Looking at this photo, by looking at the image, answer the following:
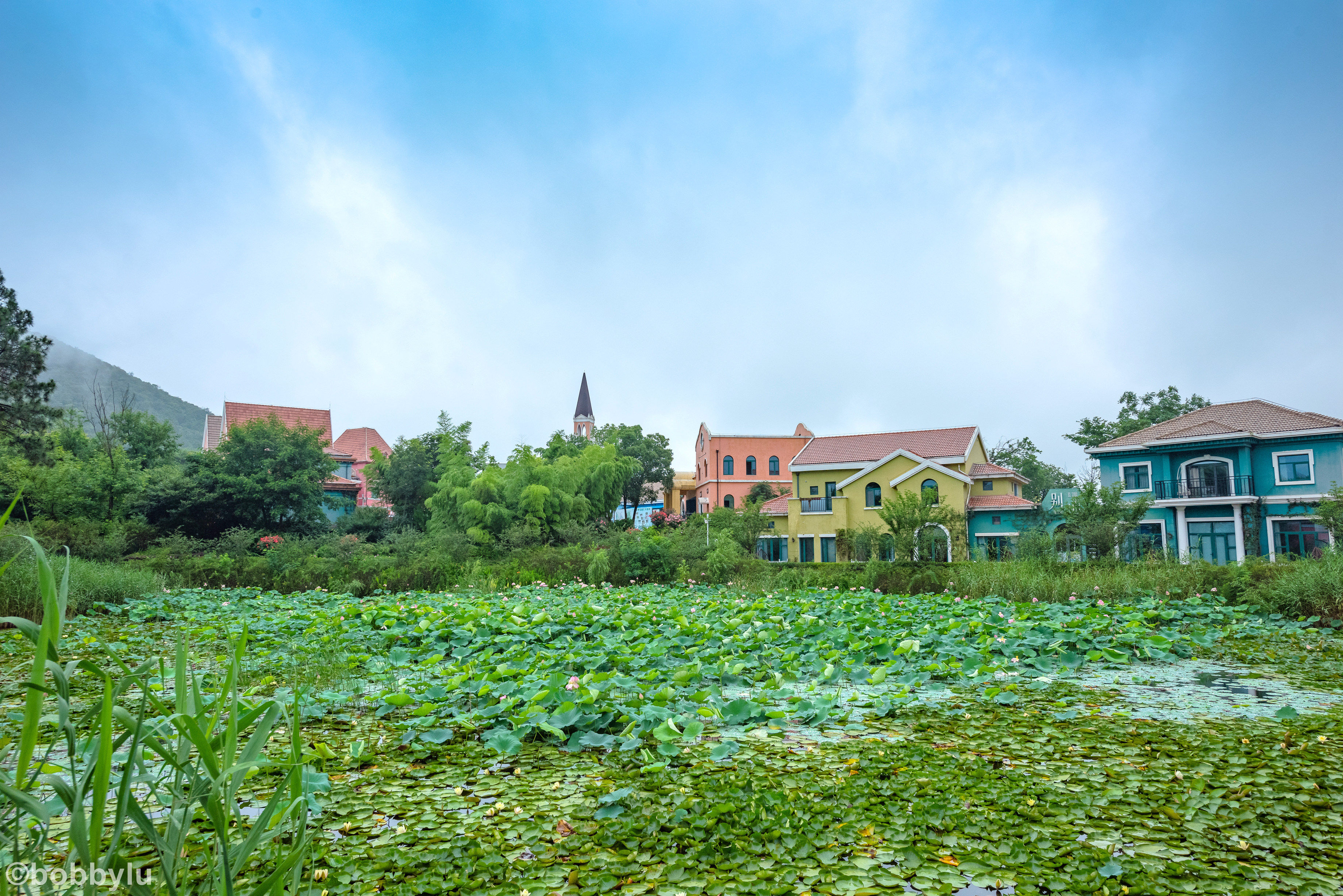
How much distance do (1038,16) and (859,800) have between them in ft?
35.9

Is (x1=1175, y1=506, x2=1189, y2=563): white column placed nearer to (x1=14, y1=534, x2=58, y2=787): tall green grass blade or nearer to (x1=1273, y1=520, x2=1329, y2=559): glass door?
(x1=1273, y1=520, x2=1329, y2=559): glass door

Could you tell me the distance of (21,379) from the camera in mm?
18266

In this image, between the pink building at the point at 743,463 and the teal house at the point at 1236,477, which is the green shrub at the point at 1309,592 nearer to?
the teal house at the point at 1236,477

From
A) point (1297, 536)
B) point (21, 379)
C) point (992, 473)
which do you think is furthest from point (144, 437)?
point (1297, 536)

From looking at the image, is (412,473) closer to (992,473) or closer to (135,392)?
(992,473)

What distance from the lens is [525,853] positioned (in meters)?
2.41

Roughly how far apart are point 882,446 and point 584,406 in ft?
96.1

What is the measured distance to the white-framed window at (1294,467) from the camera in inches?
700

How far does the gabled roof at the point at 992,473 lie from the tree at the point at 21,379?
28.8 meters

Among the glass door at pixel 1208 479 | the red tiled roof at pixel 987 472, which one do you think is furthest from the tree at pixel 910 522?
the glass door at pixel 1208 479

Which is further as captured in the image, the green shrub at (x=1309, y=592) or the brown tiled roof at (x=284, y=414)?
the brown tiled roof at (x=284, y=414)

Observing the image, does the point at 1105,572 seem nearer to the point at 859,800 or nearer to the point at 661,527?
the point at 859,800

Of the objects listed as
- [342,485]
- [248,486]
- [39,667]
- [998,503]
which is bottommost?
[39,667]

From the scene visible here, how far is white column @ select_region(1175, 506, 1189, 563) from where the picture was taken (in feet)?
64.2
